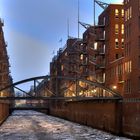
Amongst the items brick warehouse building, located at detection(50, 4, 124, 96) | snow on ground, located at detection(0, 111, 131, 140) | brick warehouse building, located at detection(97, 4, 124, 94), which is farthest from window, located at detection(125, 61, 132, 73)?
snow on ground, located at detection(0, 111, 131, 140)

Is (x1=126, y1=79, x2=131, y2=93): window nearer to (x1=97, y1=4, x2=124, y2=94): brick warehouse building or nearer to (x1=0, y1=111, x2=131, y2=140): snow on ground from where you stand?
(x1=0, y1=111, x2=131, y2=140): snow on ground

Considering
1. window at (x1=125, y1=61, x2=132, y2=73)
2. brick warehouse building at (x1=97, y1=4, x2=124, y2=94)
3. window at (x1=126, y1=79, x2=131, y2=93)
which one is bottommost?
window at (x1=126, y1=79, x2=131, y2=93)

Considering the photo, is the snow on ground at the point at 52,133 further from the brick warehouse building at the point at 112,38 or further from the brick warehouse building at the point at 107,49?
the brick warehouse building at the point at 112,38

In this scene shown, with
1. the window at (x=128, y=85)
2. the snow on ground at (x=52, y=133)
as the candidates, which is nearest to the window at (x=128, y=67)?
the window at (x=128, y=85)

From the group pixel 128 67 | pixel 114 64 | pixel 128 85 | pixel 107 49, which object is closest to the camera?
pixel 128 85

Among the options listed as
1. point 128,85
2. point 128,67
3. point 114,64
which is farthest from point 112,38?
point 128,85

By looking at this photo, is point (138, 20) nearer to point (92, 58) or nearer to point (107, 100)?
point (107, 100)

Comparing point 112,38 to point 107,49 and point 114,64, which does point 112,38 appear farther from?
point 114,64

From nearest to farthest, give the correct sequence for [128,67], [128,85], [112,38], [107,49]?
[128,85], [128,67], [112,38], [107,49]

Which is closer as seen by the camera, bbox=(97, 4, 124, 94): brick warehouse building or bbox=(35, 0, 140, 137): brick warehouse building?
bbox=(35, 0, 140, 137): brick warehouse building

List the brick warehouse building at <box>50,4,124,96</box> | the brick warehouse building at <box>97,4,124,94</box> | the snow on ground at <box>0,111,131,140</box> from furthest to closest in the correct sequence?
the brick warehouse building at <box>97,4,124,94</box> → the brick warehouse building at <box>50,4,124,96</box> → the snow on ground at <box>0,111,131,140</box>

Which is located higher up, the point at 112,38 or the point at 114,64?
the point at 112,38

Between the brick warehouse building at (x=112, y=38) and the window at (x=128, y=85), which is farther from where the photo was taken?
the brick warehouse building at (x=112, y=38)

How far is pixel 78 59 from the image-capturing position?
12312 centimetres
